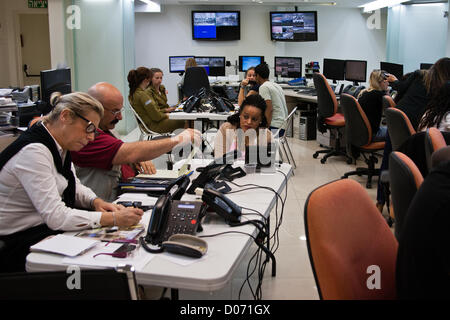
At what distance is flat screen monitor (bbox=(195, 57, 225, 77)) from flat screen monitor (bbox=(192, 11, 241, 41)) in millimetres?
918

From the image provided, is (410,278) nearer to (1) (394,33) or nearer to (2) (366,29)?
(1) (394,33)

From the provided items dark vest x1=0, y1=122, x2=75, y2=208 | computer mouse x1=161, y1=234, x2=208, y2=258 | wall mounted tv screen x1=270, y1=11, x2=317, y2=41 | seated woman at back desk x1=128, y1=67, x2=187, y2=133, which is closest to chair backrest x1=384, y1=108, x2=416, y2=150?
computer mouse x1=161, y1=234, x2=208, y2=258

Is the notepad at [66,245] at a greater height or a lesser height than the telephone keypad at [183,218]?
lesser

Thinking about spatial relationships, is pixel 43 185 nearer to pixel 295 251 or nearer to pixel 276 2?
pixel 295 251

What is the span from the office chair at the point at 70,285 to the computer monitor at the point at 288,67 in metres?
8.21

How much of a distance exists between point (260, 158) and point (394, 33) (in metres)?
7.44

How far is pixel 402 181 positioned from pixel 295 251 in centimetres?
180

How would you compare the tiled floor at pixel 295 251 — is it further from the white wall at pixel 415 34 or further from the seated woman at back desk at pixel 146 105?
the white wall at pixel 415 34

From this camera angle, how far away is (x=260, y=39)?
10773 millimetres

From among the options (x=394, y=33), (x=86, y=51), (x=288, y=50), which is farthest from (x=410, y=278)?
(x=288, y=50)

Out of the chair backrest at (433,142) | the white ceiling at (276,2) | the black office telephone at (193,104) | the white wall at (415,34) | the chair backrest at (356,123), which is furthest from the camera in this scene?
the white ceiling at (276,2)

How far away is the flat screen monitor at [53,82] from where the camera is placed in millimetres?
4086

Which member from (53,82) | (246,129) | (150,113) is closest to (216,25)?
(150,113)

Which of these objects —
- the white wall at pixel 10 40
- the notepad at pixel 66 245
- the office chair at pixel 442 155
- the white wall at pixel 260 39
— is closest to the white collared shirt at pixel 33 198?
the notepad at pixel 66 245
